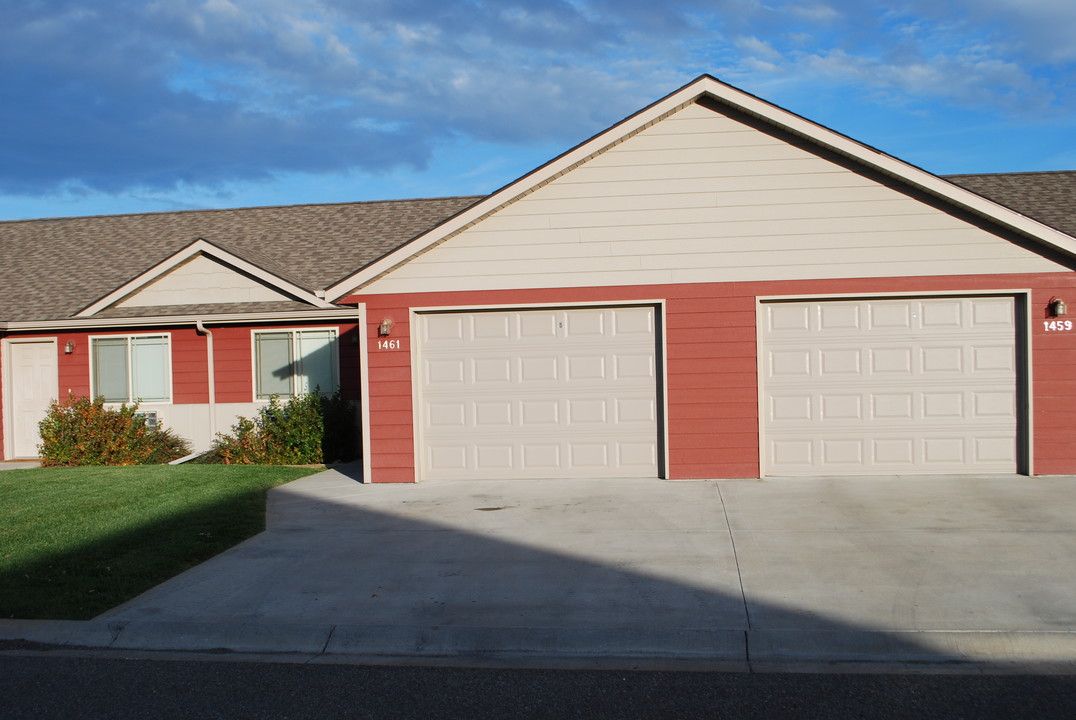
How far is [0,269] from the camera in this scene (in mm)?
20156

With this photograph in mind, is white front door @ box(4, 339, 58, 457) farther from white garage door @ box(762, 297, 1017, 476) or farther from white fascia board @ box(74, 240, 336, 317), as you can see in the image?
white garage door @ box(762, 297, 1017, 476)

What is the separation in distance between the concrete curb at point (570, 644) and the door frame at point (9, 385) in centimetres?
1176

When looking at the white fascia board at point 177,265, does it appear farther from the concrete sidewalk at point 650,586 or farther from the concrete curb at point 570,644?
the concrete curb at point 570,644

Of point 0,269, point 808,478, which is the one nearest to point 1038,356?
point 808,478

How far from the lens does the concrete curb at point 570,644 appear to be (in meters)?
5.98

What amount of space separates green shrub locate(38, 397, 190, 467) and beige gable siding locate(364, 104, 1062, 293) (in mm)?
6887

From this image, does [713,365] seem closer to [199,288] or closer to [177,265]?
[199,288]

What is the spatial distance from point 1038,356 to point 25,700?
38.2 ft

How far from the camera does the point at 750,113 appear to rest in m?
12.1

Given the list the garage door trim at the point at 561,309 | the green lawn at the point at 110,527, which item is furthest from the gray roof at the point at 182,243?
the green lawn at the point at 110,527

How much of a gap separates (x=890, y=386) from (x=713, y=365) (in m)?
2.33

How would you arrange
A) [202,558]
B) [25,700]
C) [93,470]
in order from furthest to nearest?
[93,470] < [202,558] < [25,700]

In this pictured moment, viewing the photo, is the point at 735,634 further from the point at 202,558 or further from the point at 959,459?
the point at 959,459

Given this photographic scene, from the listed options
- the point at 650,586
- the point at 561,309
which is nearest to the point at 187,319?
the point at 561,309
